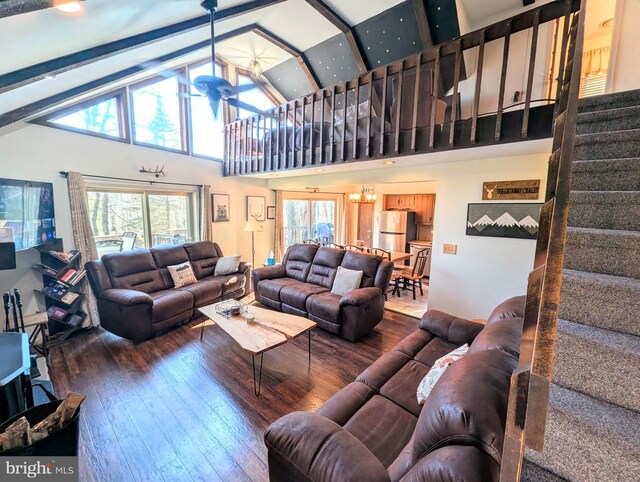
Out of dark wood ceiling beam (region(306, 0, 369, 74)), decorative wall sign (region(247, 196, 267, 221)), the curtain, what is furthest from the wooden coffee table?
the curtain

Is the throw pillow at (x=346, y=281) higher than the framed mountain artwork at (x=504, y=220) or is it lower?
lower

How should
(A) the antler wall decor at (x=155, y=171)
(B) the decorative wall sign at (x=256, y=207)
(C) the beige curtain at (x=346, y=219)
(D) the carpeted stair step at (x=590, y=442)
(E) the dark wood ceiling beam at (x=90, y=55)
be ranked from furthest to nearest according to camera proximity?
(C) the beige curtain at (x=346, y=219) → (B) the decorative wall sign at (x=256, y=207) → (A) the antler wall decor at (x=155, y=171) → (E) the dark wood ceiling beam at (x=90, y=55) → (D) the carpeted stair step at (x=590, y=442)

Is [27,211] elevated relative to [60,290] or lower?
elevated

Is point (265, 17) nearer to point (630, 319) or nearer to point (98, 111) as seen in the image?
point (98, 111)

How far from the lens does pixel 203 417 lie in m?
2.17

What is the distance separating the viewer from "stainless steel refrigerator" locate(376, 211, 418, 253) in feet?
21.7

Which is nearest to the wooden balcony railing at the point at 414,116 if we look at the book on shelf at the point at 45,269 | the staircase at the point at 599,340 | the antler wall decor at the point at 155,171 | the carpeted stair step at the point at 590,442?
Answer: the staircase at the point at 599,340

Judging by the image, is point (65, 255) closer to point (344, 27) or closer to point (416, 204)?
point (344, 27)

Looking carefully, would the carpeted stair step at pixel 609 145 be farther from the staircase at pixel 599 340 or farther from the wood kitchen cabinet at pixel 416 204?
the wood kitchen cabinet at pixel 416 204

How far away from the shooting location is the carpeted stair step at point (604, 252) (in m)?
1.26

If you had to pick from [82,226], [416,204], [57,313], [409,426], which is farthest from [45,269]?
[416,204]

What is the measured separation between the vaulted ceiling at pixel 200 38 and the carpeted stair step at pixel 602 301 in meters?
2.79

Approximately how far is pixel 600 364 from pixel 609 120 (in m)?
2.20

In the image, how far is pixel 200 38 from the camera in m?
3.54
